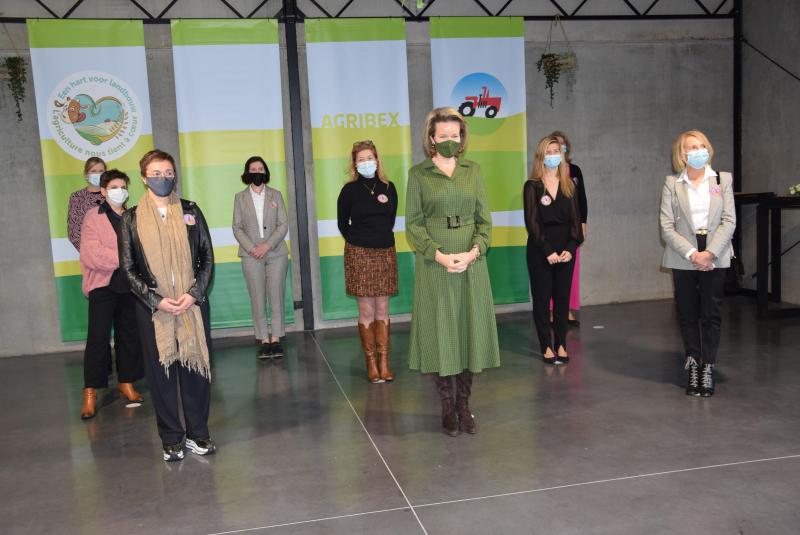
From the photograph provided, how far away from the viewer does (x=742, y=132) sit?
26.4 feet

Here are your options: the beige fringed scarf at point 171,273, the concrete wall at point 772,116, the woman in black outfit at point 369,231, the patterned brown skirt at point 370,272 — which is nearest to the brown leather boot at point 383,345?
the woman in black outfit at point 369,231

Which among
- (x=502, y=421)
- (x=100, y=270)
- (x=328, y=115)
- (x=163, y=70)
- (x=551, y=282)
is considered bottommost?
(x=502, y=421)

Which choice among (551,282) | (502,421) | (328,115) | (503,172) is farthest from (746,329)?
(328,115)

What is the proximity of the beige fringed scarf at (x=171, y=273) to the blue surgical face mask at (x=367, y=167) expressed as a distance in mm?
1531

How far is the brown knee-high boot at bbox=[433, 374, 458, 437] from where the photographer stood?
12.8 feet

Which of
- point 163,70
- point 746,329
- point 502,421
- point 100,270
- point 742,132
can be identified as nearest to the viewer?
point 502,421

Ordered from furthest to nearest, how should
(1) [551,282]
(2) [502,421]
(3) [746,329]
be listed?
(3) [746,329] → (1) [551,282] → (2) [502,421]

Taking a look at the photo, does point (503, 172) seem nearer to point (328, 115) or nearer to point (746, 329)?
point (328, 115)

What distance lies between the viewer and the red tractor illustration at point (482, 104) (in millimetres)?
7188

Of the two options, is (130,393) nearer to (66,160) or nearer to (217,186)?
(217,186)

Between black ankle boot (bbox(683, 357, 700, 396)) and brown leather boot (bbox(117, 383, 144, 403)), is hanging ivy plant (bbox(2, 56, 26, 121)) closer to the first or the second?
brown leather boot (bbox(117, 383, 144, 403))

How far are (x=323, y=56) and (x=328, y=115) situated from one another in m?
0.56

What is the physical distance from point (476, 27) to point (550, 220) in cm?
286

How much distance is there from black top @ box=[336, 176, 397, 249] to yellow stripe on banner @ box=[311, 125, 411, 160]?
2.06 m
